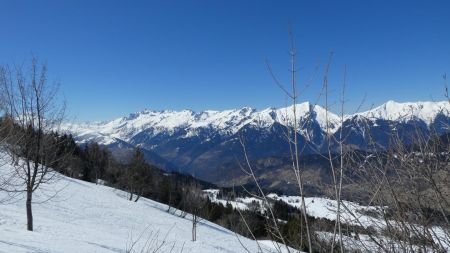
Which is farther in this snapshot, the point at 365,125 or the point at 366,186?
the point at 365,125

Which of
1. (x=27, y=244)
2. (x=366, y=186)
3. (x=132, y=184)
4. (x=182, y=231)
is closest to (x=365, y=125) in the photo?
(x=366, y=186)

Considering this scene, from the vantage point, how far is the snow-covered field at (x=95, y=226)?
53.8ft

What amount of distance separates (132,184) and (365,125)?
47801 millimetres

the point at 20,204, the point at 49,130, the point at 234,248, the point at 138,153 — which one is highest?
the point at 138,153

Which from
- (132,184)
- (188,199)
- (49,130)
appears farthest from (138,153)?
(49,130)

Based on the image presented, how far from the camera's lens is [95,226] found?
1073 inches

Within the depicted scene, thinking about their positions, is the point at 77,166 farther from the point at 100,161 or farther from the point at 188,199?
the point at 188,199

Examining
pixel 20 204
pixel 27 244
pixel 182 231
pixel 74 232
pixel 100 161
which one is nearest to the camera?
pixel 27 244

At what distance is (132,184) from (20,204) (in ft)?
72.6

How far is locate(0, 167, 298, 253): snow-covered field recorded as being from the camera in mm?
16406

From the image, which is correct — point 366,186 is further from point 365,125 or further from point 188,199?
point 188,199

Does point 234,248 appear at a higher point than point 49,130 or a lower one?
lower

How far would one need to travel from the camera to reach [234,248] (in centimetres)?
3105

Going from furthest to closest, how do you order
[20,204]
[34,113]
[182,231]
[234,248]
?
1. [182,231]
2. [234,248]
3. [20,204]
4. [34,113]
